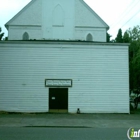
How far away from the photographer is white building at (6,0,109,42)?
3419cm

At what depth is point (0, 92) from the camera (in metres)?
23.3

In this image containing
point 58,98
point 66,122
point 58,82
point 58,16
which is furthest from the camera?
point 58,16

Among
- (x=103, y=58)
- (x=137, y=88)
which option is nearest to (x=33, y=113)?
(x=103, y=58)

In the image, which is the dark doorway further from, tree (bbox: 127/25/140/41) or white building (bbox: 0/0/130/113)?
tree (bbox: 127/25/140/41)

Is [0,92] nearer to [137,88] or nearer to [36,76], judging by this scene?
[36,76]

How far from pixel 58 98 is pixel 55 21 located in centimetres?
1363

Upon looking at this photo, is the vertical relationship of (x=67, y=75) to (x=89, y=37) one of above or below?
below

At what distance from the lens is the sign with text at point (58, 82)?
77.6 ft

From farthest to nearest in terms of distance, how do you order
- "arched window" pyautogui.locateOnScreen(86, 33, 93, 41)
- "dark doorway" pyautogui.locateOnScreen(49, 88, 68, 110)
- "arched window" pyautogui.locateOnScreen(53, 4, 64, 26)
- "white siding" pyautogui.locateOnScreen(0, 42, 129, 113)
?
"arched window" pyautogui.locateOnScreen(86, 33, 93, 41) < "arched window" pyautogui.locateOnScreen(53, 4, 64, 26) < "dark doorway" pyautogui.locateOnScreen(49, 88, 68, 110) < "white siding" pyautogui.locateOnScreen(0, 42, 129, 113)

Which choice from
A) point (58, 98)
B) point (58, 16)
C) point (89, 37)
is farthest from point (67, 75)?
point (58, 16)

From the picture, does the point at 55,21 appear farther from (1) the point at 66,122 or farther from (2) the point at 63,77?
(1) the point at 66,122

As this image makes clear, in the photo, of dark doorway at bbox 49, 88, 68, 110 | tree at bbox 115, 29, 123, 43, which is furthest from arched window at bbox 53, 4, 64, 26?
tree at bbox 115, 29, 123, 43

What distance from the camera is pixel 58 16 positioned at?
34.4 metres

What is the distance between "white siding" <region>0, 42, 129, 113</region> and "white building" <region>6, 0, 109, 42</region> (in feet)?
34.5
